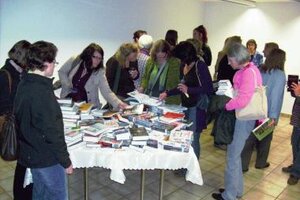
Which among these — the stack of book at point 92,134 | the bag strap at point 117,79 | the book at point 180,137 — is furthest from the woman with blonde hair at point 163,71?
the stack of book at point 92,134

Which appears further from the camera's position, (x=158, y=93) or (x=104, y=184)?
(x=158, y=93)

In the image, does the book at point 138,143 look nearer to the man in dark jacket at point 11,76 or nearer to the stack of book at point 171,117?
the stack of book at point 171,117

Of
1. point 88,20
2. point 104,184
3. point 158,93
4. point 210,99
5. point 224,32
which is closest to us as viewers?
point 210,99

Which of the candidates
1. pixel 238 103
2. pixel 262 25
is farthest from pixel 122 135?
pixel 262 25

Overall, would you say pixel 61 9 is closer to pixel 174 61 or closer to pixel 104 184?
pixel 174 61

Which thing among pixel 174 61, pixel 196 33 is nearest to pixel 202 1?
pixel 196 33

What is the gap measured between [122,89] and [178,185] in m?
1.21

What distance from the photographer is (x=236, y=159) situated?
2814 mm

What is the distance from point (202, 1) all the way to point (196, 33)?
238 centimetres

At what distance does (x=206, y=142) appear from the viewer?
461cm

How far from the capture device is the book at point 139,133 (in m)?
2.33

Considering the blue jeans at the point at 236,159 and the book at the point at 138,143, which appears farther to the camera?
the blue jeans at the point at 236,159

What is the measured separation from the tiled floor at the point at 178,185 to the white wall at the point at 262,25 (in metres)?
2.97

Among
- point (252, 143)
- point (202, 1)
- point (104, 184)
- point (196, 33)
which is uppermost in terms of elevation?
point (202, 1)
